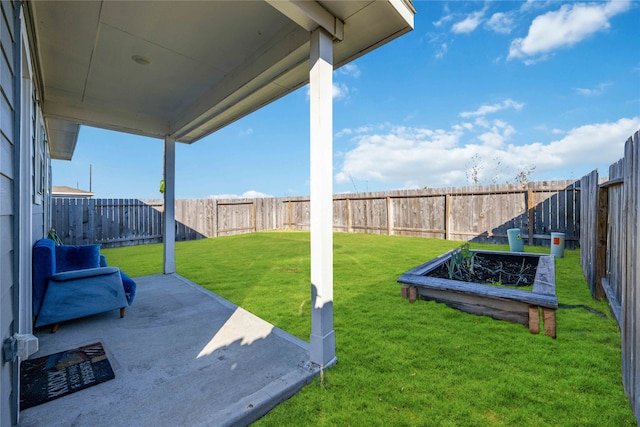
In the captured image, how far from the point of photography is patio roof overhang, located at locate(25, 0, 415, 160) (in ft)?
6.36

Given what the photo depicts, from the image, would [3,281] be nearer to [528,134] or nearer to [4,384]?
[4,384]

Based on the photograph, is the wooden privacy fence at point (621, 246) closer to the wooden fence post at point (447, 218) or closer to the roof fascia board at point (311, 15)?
the roof fascia board at point (311, 15)

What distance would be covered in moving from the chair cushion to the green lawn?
1520 millimetres

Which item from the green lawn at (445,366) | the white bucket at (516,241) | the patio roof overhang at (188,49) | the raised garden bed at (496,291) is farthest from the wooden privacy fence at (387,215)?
the patio roof overhang at (188,49)

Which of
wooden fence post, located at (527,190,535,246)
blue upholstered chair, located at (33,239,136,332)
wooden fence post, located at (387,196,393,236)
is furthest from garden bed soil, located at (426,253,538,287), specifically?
wooden fence post, located at (387,196,393,236)

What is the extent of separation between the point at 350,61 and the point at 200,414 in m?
2.68

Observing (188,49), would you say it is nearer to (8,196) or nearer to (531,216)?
(8,196)

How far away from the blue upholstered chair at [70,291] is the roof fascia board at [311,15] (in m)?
2.86

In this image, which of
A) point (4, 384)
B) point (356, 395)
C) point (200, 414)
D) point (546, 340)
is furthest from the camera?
point (546, 340)

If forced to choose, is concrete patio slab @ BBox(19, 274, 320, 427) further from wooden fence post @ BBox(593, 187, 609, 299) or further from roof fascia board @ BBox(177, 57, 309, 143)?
wooden fence post @ BBox(593, 187, 609, 299)

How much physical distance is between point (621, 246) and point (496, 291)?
0.98 metres

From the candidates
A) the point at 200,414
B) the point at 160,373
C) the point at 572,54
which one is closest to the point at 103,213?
the point at 160,373

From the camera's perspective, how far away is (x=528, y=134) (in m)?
10.7

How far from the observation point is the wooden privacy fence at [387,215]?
6906 mm
